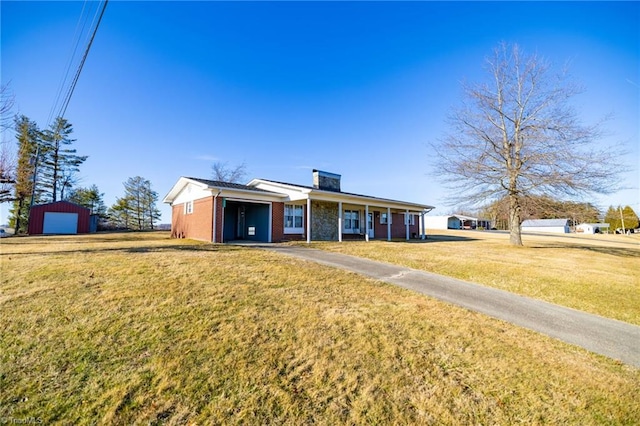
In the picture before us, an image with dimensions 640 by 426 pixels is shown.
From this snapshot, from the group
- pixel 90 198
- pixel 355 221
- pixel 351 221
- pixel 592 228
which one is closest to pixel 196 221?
pixel 351 221

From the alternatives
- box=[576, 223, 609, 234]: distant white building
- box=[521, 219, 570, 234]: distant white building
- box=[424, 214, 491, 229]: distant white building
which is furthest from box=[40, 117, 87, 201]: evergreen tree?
box=[576, 223, 609, 234]: distant white building

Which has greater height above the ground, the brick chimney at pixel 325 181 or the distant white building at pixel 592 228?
the brick chimney at pixel 325 181

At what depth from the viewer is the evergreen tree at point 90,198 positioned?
3901cm

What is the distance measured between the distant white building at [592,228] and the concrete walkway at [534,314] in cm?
7741

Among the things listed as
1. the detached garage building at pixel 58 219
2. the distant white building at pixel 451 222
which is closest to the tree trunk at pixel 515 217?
the detached garage building at pixel 58 219

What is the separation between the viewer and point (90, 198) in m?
41.5

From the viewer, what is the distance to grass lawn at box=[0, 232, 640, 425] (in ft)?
8.88

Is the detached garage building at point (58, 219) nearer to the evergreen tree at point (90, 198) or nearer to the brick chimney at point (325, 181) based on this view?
the evergreen tree at point (90, 198)

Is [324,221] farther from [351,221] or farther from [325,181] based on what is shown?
[325,181]

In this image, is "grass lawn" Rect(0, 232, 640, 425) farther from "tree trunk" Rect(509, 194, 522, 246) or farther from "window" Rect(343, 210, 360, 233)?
"window" Rect(343, 210, 360, 233)

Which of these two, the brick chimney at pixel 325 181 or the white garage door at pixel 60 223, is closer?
the brick chimney at pixel 325 181

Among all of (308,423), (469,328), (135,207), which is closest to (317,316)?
(308,423)

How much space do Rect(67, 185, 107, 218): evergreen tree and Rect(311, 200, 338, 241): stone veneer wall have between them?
3531 cm

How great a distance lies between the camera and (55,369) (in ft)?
10.4
